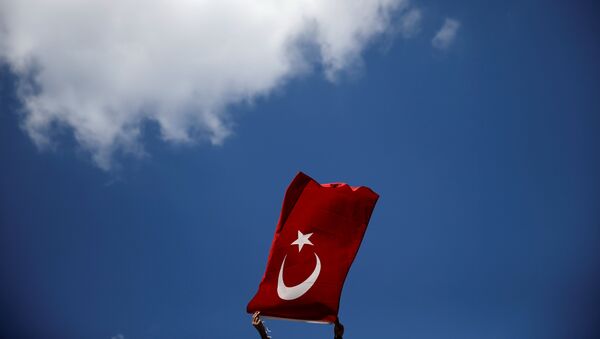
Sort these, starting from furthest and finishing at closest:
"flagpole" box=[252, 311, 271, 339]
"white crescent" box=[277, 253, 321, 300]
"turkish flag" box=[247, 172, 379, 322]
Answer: "white crescent" box=[277, 253, 321, 300] < "turkish flag" box=[247, 172, 379, 322] < "flagpole" box=[252, 311, 271, 339]

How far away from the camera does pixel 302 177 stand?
11.0 m

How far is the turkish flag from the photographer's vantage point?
30.3 ft

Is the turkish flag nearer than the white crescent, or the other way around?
the turkish flag

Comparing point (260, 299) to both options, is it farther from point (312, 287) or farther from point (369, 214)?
point (369, 214)

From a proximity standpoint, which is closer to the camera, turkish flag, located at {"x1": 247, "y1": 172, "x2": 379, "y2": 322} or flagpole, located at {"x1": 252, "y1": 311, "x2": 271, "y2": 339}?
flagpole, located at {"x1": 252, "y1": 311, "x2": 271, "y2": 339}

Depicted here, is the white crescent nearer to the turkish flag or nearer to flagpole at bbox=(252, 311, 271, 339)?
the turkish flag

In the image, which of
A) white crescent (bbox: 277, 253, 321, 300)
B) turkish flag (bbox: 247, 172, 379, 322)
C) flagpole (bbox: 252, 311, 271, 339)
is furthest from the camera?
white crescent (bbox: 277, 253, 321, 300)

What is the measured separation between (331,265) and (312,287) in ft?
2.19

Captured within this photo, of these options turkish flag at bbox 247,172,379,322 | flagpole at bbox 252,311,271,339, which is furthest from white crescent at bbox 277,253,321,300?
flagpole at bbox 252,311,271,339

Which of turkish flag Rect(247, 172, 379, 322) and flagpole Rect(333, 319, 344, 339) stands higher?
turkish flag Rect(247, 172, 379, 322)

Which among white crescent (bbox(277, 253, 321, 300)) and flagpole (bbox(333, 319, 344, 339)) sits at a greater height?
white crescent (bbox(277, 253, 321, 300))

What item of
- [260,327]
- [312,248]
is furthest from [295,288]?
[260,327]

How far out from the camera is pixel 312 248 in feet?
33.0

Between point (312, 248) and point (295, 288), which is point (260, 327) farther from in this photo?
point (312, 248)
